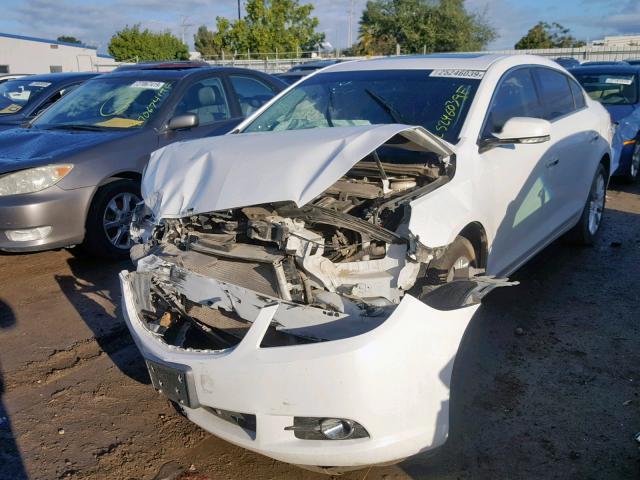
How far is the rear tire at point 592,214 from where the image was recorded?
516cm

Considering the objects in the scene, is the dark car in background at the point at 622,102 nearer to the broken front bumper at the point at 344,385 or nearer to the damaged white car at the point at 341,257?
the damaged white car at the point at 341,257

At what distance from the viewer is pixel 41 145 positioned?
4973 millimetres

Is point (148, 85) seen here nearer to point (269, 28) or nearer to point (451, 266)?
point (451, 266)

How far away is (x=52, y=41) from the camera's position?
41.2 meters

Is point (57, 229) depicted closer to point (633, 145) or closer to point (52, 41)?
point (633, 145)

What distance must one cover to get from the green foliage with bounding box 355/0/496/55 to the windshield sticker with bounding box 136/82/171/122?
38.8 m

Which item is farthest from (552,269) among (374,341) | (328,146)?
(374,341)

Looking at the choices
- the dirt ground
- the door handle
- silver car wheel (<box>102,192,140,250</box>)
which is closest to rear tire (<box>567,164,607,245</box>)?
the dirt ground

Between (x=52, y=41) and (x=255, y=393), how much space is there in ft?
151

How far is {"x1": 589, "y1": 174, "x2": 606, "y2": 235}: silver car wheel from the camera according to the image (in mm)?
5309

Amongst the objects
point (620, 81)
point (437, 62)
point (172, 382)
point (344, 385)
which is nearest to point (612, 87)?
point (620, 81)

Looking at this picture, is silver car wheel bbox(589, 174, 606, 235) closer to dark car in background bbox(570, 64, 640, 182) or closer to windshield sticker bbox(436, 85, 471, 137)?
dark car in background bbox(570, 64, 640, 182)

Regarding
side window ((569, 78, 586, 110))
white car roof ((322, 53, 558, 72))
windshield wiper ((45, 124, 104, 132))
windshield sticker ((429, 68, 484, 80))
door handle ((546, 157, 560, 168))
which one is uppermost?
white car roof ((322, 53, 558, 72))

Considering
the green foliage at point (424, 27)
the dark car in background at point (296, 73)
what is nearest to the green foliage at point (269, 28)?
the green foliage at point (424, 27)
